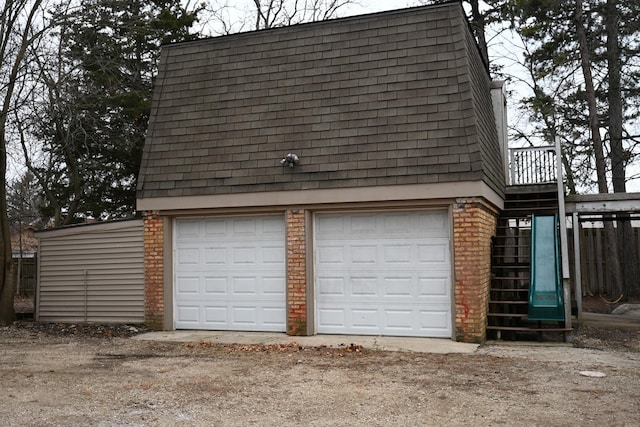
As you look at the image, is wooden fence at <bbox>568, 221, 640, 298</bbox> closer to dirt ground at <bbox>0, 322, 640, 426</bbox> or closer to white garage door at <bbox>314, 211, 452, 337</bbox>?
dirt ground at <bbox>0, 322, 640, 426</bbox>

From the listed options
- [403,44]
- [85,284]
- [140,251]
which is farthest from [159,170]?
[403,44]

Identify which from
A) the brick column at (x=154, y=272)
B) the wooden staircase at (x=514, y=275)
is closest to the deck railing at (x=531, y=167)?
the wooden staircase at (x=514, y=275)

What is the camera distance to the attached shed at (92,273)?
1196 cm

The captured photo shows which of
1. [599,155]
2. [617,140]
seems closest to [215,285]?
[599,155]

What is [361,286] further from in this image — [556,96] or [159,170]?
[556,96]

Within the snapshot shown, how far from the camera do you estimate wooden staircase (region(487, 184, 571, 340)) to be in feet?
33.9

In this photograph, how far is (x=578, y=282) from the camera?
12352mm

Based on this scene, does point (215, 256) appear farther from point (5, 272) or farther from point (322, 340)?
point (5, 272)

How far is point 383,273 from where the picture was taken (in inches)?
411

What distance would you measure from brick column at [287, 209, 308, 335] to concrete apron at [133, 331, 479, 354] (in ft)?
0.85

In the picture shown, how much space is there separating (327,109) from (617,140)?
10.7 metres

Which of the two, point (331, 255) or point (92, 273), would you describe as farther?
point (92, 273)

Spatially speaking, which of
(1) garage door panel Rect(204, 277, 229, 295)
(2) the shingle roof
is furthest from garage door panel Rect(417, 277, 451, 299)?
(1) garage door panel Rect(204, 277, 229, 295)

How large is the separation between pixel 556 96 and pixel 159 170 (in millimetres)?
13285
